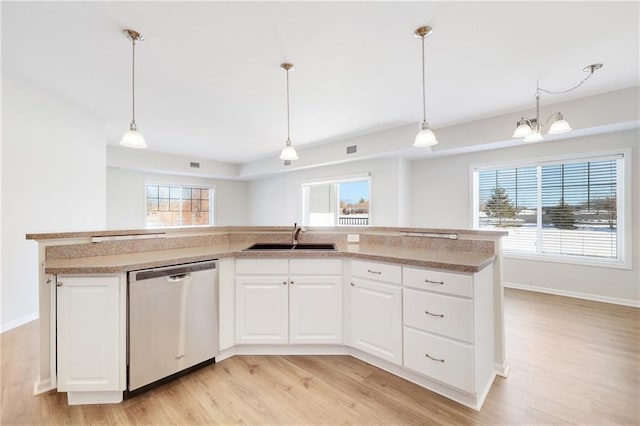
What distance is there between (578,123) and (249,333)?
15.2 feet

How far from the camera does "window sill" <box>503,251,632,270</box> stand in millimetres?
3674

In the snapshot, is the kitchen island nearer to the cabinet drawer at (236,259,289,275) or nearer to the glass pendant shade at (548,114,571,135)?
the cabinet drawer at (236,259,289,275)

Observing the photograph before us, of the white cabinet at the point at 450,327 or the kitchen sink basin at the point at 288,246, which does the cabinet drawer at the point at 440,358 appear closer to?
the white cabinet at the point at 450,327

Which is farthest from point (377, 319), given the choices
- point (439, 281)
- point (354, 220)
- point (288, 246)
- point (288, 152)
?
point (354, 220)

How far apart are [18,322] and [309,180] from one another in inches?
199

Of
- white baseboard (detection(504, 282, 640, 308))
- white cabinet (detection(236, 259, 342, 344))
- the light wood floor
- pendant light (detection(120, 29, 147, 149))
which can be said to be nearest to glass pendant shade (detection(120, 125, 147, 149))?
pendant light (detection(120, 29, 147, 149))

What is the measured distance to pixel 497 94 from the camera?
3342 millimetres

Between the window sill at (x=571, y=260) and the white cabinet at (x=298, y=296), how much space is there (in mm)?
3796

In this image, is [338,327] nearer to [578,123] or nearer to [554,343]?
[554,343]

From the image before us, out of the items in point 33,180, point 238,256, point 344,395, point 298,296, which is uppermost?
point 33,180

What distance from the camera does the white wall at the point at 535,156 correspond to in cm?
358

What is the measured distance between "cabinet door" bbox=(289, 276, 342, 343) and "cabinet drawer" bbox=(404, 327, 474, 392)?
23.4 inches

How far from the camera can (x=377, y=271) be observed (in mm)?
2086

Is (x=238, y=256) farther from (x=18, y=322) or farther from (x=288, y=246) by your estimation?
(x=18, y=322)
